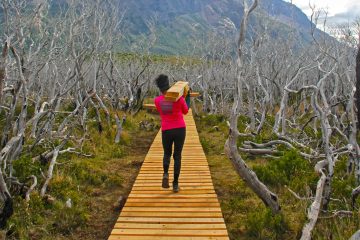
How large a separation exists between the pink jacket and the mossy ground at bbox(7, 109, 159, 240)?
145cm

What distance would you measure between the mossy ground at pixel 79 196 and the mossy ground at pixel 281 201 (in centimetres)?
162

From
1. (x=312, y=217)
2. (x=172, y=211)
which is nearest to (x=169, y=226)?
(x=172, y=211)

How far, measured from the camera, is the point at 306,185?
5.95 meters

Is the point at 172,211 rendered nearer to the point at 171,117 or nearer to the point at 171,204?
the point at 171,204

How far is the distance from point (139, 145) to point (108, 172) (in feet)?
12.0

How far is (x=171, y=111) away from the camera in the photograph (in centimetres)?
554

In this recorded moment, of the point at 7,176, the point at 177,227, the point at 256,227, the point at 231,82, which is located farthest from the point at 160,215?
the point at 231,82

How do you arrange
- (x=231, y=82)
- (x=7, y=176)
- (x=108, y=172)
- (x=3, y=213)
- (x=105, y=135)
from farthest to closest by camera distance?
(x=231, y=82) < (x=105, y=135) < (x=108, y=172) < (x=7, y=176) < (x=3, y=213)

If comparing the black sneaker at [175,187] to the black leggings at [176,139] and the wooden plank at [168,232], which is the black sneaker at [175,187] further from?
the wooden plank at [168,232]

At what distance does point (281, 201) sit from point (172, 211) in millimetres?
1686

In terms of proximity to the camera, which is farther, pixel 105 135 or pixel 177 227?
pixel 105 135

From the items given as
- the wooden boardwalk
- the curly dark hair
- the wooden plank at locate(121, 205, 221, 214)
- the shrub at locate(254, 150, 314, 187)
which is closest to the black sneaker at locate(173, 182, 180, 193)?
the wooden boardwalk

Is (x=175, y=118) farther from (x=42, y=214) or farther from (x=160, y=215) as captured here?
(x=42, y=214)

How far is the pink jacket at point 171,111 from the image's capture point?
5.51m
